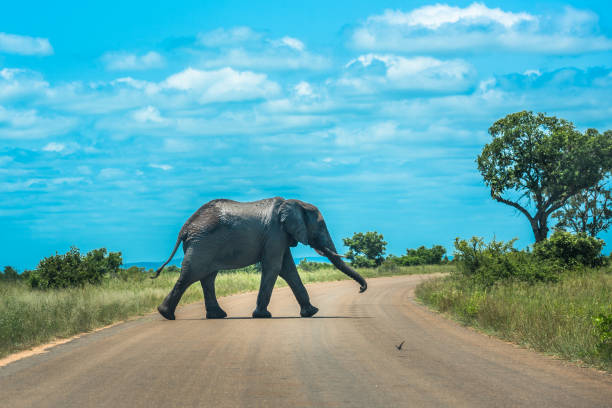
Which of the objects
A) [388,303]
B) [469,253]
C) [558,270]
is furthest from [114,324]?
[558,270]

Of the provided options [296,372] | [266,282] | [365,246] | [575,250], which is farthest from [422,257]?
[296,372]

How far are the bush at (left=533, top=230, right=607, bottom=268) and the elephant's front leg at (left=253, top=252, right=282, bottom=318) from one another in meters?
15.3

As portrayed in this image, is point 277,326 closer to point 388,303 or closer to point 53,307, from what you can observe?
point 53,307

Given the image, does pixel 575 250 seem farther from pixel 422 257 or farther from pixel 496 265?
pixel 422 257

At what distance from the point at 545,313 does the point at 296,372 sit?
6.92 meters

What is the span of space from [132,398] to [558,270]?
23.7m

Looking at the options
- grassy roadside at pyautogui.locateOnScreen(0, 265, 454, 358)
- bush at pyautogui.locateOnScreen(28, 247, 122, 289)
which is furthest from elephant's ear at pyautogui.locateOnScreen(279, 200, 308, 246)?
bush at pyautogui.locateOnScreen(28, 247, 122, 289)

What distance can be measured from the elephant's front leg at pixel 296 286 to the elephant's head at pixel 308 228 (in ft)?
1.74

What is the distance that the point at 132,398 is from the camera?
7441 mm

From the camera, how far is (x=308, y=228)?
19.5m

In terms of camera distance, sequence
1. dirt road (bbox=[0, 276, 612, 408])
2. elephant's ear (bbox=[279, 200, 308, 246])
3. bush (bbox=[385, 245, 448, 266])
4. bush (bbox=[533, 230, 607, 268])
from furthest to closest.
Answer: bush (bbox=[385, 245, 448, 266])
bush (bbox=[533, 230, 607, 268])
elephant's ear (bbox=[279, 200, 308, 246])
dirt road (bbox=[0, 276, 612, 408])

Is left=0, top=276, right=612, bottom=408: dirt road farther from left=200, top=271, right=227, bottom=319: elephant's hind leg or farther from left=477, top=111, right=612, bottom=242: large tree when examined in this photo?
left=477, top=111, right=612, bottom=242: large tree

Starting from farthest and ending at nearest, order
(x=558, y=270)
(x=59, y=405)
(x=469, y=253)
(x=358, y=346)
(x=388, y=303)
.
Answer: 1. (x=558, y=270)
2. (x=469, y=253)
3. (x=388, y=303)
4. (x=358, y=346)
5. (x=59, y=405)

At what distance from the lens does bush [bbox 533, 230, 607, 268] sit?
2906 cm
